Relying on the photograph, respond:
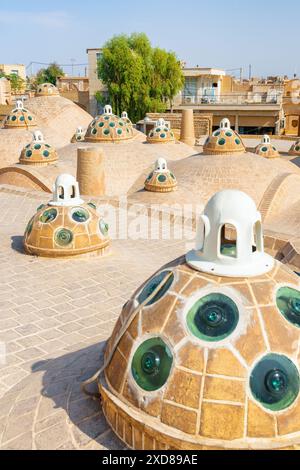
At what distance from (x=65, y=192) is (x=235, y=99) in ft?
88.7

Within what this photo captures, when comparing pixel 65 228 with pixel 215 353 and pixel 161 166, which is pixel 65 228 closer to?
pixel 215 353

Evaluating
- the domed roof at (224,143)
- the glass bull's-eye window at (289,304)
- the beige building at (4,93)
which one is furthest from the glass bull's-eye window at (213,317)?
the beige building at (4,93)

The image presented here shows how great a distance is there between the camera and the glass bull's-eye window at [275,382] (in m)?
2.85

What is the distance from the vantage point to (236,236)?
126 inches

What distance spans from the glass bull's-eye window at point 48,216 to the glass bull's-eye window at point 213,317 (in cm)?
529

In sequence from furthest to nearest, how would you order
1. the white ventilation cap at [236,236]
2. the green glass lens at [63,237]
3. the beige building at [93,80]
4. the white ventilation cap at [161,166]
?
the beige building at [93,80], the white ventilation cap at [161,166], the green glass lens at [63,237], the white ventilation cap at [236,236]

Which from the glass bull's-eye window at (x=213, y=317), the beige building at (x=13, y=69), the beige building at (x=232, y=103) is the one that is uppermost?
the beige building at (x=13, y=69)

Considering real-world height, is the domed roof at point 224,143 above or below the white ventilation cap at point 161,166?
above

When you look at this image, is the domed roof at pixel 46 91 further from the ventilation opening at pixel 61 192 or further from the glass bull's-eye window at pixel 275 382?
the glass bull's-eye window at pixel 275 382

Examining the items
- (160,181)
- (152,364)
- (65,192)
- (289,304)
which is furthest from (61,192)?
(160,181)

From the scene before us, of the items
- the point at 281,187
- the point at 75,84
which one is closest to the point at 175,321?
the point at 281,187

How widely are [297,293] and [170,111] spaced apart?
30910 millimetres

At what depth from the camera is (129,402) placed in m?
3.15

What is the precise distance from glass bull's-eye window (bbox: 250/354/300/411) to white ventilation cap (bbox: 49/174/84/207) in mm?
5772
